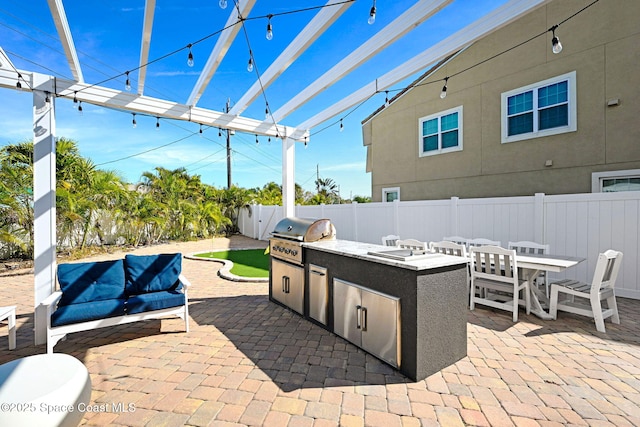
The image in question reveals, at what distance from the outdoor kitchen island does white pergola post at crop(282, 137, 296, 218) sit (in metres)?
4.37

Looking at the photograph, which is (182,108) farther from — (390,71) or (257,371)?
(257,371)

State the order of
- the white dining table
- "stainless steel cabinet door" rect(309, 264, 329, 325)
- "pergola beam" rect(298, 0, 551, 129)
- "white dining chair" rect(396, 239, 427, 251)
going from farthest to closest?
"white dining chair" rect(396, 239, 427, 251) < the white dining table < "stainless steel cabinet door" rect(309, 264, 329, 325) < "pergola beam" rect(298, 0, 551, 129)

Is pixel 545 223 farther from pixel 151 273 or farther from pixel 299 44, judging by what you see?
pixel 151 273

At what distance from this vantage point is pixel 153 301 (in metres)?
3.83

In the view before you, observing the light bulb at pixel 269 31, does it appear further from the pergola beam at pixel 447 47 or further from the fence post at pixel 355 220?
the fence post at pixel 355 220

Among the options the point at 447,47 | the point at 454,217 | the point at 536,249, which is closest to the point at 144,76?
the point at 447,47

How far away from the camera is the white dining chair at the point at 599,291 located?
3.88 metres

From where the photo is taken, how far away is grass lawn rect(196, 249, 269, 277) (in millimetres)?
7707

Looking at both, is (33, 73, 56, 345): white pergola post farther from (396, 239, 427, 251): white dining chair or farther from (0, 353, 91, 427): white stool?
(396, 239, 427, 251): white dining chair

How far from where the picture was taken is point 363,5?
407cm

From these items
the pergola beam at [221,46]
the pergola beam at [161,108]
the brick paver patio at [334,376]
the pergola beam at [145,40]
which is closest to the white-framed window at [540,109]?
the brick paver patio at [334,376]

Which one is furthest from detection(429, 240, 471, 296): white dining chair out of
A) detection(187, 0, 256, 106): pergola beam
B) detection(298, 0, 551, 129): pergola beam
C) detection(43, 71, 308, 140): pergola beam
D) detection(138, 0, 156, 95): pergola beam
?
detection(138, 0, 156, 95): pergola beam

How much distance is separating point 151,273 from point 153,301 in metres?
0.61

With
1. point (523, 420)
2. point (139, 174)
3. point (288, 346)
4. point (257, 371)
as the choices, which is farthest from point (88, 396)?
point (139, 174)
